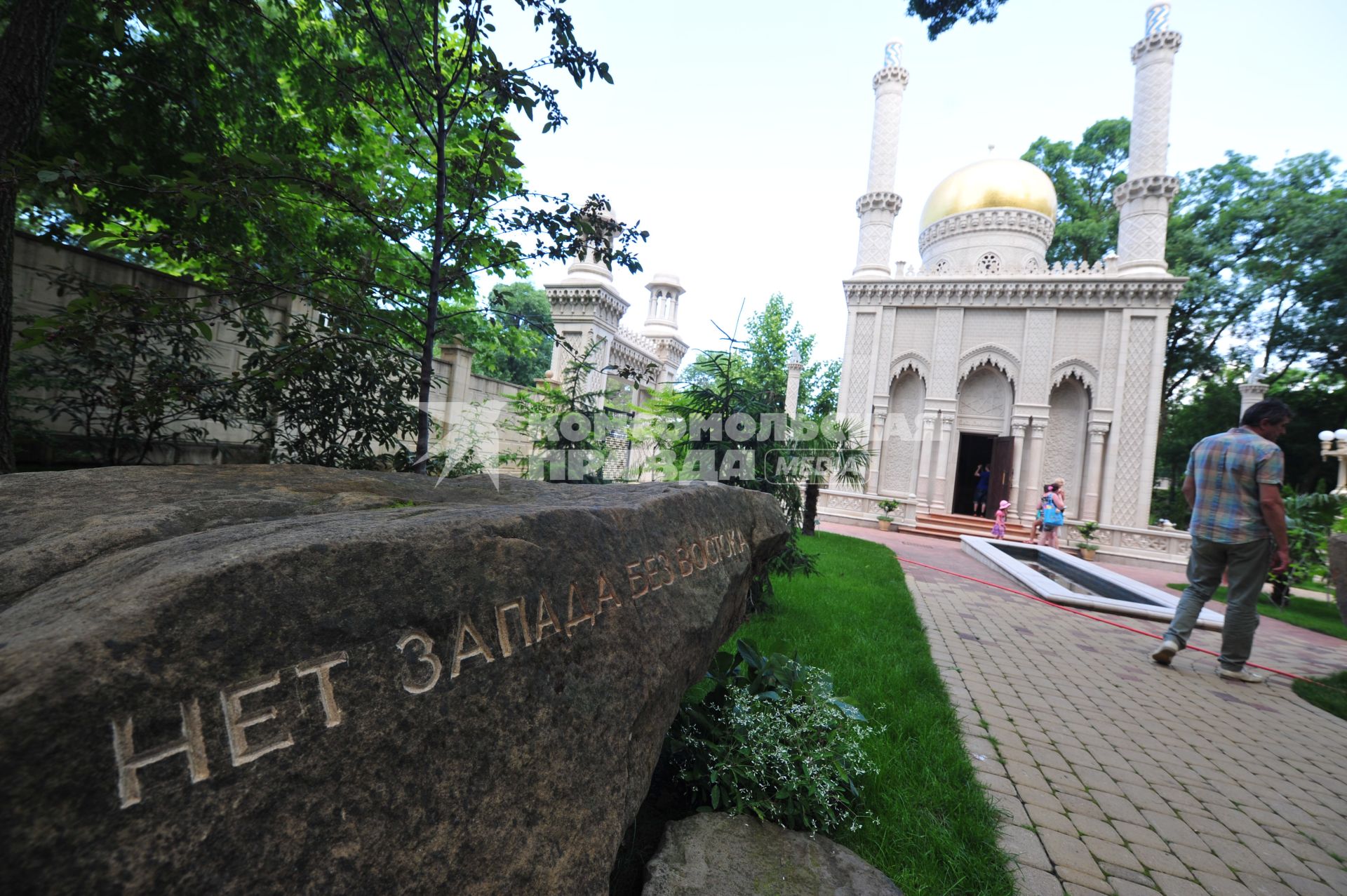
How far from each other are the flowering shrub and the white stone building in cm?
1403

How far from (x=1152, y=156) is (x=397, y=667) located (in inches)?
945

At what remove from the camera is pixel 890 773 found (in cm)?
286

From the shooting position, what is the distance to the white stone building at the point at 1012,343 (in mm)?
17656

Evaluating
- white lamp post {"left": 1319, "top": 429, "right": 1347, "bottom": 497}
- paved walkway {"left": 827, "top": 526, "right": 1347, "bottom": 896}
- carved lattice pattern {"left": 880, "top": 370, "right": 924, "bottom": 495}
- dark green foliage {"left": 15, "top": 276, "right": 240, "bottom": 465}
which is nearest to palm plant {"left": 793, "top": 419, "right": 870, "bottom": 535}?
paved walkway {"left": 827, "top": 526, "right": 1347, "bottom": 896}

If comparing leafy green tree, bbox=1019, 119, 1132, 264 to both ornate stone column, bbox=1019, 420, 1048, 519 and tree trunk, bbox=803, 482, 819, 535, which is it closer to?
ornate stone column, bbox=1019, 420, 1048, 519

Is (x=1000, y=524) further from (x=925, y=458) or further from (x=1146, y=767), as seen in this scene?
(x=1146, y=767)

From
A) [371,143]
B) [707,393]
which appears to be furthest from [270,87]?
[707,393]

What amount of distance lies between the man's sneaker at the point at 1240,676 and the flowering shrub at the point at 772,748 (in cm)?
418

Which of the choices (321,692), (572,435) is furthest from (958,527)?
(321,692)

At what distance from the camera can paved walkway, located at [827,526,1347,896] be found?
2.42 metres

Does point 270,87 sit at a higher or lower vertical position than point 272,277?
higher

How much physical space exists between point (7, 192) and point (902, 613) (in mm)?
7907

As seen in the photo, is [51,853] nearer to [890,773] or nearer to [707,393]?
[890,773]

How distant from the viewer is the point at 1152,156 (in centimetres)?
1769
